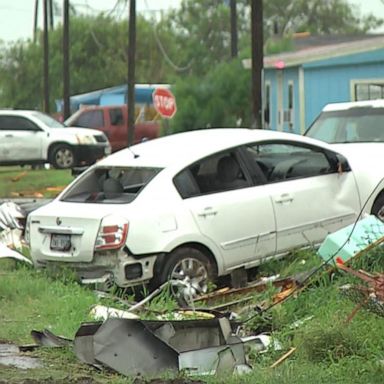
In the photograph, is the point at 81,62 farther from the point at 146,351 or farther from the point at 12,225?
the point at 146,351

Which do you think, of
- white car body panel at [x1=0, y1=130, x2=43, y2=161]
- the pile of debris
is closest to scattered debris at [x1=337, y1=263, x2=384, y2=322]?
the pile of debris

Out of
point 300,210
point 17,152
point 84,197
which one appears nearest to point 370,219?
point 300,210

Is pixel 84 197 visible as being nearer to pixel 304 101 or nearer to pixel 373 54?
pixel 373 54

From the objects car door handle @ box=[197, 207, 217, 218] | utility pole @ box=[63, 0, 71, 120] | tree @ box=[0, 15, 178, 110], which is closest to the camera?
car door handle @ box=[197, 207, 217, 218]

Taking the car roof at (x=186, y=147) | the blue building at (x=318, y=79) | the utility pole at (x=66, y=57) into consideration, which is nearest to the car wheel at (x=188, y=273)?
the car roof at (x=186, y=147)

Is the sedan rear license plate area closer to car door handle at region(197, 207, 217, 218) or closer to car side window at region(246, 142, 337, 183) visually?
car door handle at region(197, 207, 217, 218)

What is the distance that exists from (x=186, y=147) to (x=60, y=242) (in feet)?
5.42

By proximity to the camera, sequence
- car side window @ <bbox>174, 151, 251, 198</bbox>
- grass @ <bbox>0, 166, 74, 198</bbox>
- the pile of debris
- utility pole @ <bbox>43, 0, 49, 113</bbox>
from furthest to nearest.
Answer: utility pole @ <bbox>43, 0, 49, 113</bbox> → grass @ <bbox>0, 166, 74, 198</bbox> → the pile of debris → car side window @ <bbox>174, 151, 251, 198</bbox>

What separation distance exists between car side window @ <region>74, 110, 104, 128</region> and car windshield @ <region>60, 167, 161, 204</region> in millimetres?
26568

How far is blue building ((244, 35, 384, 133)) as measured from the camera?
966 inches

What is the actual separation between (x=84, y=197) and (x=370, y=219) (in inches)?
120

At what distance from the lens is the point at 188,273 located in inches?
373

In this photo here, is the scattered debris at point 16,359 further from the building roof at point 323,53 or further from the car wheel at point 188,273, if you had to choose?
the building roof at point 323,53

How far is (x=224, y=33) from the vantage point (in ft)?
228
